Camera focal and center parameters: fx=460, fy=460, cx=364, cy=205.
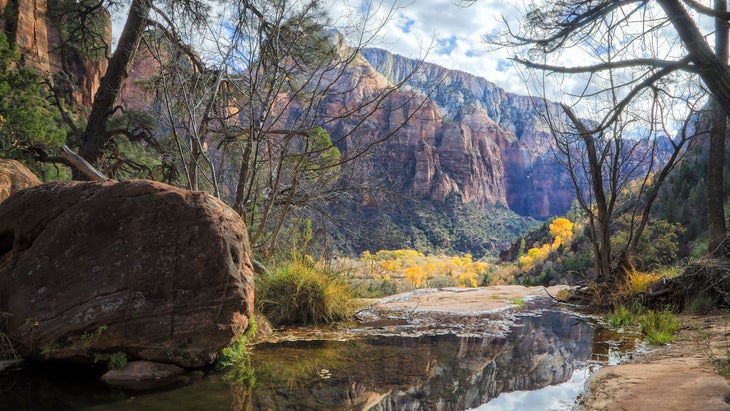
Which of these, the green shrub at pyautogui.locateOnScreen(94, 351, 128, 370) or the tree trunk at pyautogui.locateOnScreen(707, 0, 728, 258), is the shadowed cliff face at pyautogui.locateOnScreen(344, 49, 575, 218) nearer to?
the tree trunk at pyautogui.locateOnScreen(707, 0, 728, 258)

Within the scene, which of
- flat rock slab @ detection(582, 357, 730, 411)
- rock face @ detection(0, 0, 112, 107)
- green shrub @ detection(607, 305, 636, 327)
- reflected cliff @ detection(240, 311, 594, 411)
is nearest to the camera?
flat rock slab @ detection(582, 357, 730, 411)

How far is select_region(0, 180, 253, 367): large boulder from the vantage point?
3.19m

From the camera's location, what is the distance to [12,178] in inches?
191

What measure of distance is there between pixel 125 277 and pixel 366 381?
1.86m

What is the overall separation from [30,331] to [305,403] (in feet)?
6.83

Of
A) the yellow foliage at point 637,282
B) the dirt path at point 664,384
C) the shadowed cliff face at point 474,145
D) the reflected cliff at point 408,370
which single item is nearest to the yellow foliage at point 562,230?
the shadowed cliff face at point 474,145

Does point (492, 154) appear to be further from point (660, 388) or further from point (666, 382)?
point (660, 388)

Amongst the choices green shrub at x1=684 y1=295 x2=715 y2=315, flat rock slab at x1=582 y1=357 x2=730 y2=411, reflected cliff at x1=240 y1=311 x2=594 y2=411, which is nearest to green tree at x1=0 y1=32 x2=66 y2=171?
reflected cliff at x1=240 y1=311 x2=594 y2=411

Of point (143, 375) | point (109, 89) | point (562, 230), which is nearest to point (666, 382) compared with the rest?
point (143, 375)

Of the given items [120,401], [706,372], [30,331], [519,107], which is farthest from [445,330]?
[519,107]

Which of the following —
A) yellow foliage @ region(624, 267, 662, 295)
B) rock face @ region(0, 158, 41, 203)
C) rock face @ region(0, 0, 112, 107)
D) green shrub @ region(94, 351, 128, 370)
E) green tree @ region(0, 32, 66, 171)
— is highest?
rock face @ region(0, 0, 112, 107)

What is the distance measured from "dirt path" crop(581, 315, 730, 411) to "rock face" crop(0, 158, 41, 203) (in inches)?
215

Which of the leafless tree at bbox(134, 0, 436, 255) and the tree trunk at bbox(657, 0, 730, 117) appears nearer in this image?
the tree trunk at bbox(657, 0, 730, 117)

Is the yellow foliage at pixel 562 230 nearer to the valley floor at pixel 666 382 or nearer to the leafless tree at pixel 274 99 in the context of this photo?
the leafless tree at pixel 274 99
